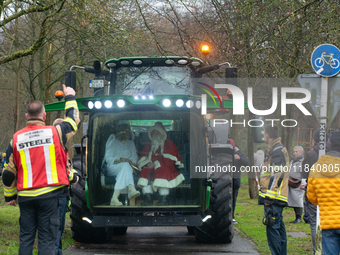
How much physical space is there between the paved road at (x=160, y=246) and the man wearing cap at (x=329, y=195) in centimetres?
259

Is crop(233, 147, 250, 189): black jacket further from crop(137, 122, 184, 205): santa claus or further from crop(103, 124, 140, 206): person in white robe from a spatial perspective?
crop(103, 124, 140, 206): person in white robe

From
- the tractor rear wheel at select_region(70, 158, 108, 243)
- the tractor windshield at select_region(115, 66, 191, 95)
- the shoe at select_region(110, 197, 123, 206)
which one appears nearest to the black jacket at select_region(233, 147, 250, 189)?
the tractor windshield at select_region(115, 66, 191, 95)

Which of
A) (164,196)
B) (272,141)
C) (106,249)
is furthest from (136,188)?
(272,141)

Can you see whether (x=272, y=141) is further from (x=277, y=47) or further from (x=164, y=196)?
(x=277, y=47)

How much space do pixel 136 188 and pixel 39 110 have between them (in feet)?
7.19

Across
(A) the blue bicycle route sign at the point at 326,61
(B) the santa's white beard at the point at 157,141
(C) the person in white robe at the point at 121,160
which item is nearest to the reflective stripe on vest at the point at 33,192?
(C) the person in white robe at the point at 121,160

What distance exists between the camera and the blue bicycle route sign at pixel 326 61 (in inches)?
266

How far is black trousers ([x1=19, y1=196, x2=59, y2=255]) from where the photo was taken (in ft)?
18.0

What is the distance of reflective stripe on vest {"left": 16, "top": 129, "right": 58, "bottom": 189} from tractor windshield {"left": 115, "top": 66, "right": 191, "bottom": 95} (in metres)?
→ 3.11

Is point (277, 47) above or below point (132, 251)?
above

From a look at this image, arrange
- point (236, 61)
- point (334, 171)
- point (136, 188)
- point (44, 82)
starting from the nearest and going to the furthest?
1. point (334, 171)
2. point (136, 188)
3. point (236, 61)
4. point (44, 82)

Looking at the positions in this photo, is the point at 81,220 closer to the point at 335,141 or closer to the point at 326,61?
the point at 335,141

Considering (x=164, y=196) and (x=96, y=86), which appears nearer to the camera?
(x=164, y=196)

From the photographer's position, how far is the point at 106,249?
806 cm
